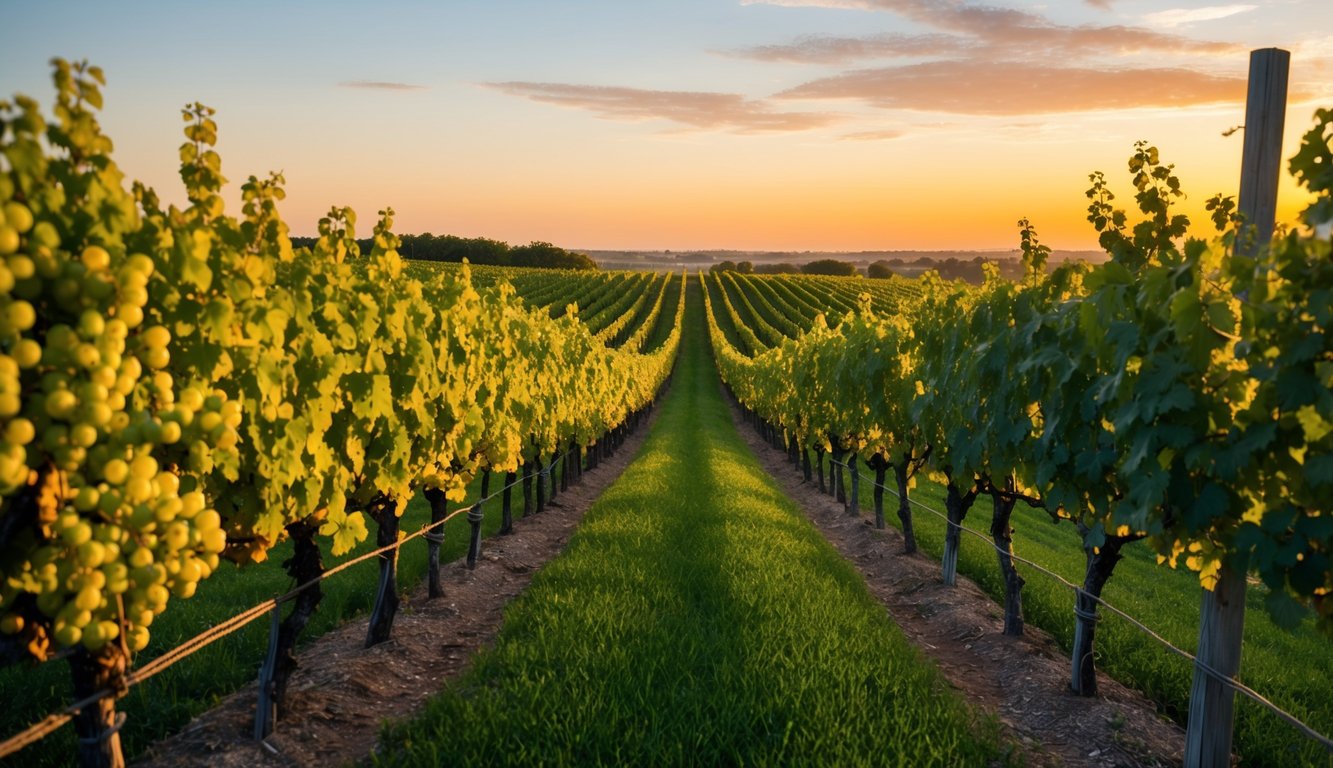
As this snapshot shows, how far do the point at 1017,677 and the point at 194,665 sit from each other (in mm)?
7707

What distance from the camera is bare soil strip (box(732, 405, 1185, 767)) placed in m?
6.38

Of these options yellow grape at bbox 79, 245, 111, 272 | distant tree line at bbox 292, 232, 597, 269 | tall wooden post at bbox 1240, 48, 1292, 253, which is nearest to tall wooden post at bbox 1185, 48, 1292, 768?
tall wooden post at bbox 1240, 48, 1292, 253

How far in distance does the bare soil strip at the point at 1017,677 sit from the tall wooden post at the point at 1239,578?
910 millimetres

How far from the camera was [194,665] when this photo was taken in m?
6.92

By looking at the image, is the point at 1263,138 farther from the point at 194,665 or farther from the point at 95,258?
the point at 194,665

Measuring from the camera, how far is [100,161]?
3.72 metres

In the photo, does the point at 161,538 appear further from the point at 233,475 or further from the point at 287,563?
the point at 287,563

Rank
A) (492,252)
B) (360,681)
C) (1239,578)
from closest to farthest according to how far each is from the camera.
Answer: (1239,578)
(360,681)
(492,252)

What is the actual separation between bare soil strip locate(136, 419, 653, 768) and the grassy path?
29.7 inches

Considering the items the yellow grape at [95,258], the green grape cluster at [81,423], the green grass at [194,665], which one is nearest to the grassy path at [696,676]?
the green grass at [194,665]

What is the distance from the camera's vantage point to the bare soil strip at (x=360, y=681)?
5793mm

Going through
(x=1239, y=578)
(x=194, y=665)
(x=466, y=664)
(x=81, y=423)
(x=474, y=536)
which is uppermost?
(x=81, y=423)

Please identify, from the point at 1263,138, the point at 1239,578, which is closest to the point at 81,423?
the point at 1239,578

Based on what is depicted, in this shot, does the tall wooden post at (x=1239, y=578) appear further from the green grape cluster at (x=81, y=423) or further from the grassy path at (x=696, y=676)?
the green grape cluster at (x=81, y=423)
